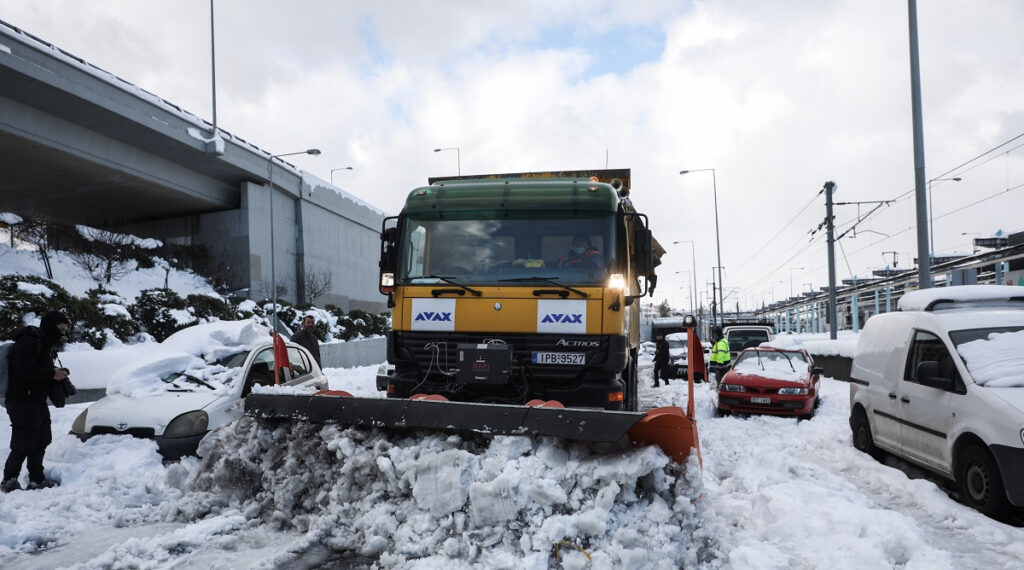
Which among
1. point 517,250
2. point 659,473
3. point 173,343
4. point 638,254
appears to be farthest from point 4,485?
point 638,254

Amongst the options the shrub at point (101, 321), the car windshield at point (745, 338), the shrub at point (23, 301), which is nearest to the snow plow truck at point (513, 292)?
the shrub at point (23, 301)

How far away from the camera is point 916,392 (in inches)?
249

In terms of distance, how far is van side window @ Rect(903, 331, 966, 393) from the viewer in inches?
227

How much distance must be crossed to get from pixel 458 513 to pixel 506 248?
2815mm

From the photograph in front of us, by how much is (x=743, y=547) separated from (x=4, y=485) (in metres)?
6.34

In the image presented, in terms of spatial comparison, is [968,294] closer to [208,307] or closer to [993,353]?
[993,353]

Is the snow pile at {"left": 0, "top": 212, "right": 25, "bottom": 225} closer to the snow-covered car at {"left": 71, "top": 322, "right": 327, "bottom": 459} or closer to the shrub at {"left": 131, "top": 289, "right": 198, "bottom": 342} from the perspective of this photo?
the shrub at {"left": 131, "top": 289, "right": 198, "bottom": 342}

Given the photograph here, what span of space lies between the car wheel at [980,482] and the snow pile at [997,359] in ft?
2.05

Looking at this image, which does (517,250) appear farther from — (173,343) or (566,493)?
(173,343)

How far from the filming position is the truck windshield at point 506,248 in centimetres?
586

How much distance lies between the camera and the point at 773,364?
11.9 metres

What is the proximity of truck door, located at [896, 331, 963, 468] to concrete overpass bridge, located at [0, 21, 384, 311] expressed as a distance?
2439cm

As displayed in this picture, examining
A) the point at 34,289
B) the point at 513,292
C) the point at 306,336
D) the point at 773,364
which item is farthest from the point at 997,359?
the point at 34,289

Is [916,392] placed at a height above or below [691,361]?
below
